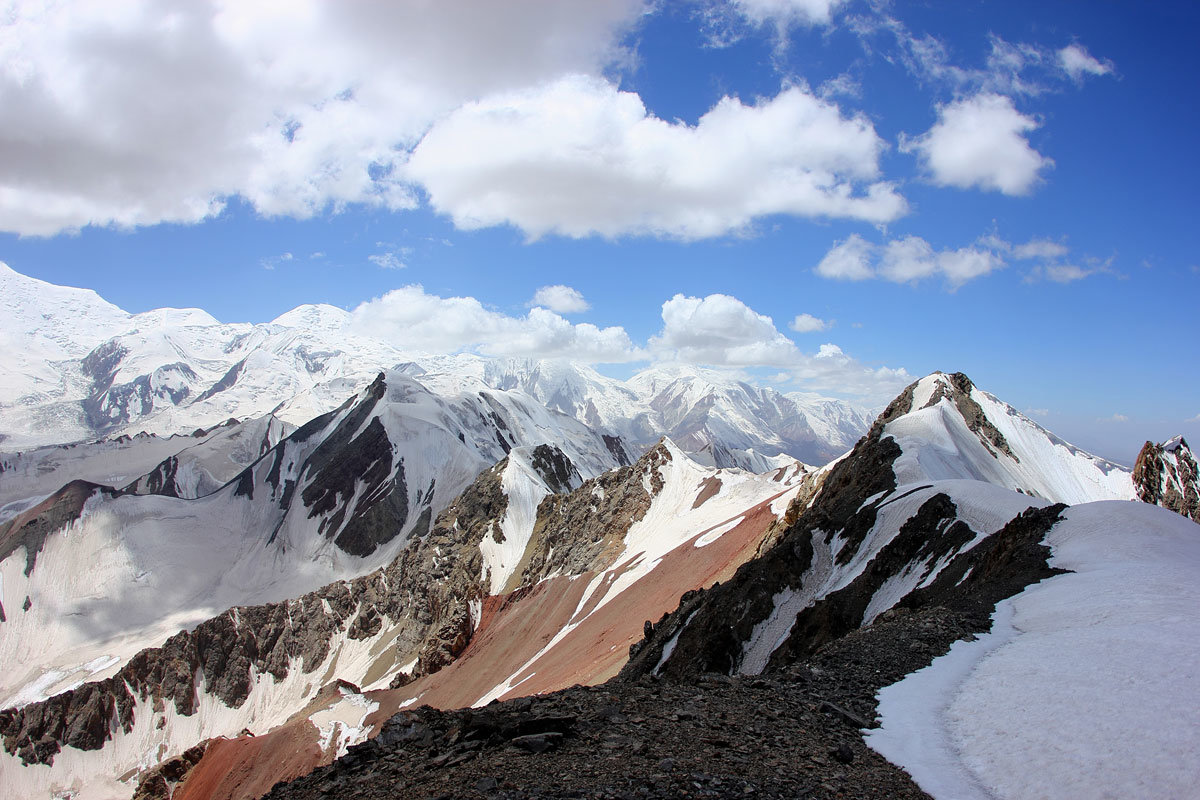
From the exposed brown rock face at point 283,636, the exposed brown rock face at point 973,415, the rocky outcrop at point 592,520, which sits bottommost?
the exposed brown rock face at point 283,636

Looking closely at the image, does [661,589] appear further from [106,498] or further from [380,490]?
[106,498]

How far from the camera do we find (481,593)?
9944cm

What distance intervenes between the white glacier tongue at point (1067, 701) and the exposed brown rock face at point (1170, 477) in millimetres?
75482

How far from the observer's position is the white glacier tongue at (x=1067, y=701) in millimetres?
9039

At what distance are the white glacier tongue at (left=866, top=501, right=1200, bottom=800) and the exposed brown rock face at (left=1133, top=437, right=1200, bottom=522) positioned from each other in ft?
248

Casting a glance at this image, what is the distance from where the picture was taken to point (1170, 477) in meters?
77.9

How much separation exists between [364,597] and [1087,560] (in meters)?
123

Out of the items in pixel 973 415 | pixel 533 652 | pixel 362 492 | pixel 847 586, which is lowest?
pixel 533 652

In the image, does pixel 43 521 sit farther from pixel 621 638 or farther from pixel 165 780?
pixel 621 638

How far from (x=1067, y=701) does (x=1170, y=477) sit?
3628 inches

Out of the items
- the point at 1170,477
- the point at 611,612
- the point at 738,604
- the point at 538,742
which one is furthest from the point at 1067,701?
the point at 1170,477

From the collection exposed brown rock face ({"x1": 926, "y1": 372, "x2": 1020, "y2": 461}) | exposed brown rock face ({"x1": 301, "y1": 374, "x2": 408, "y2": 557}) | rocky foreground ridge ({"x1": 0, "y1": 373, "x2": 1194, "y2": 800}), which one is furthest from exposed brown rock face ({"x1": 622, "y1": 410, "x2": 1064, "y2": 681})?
exposed brown rock face ({"x1": 301, "y1": 374, "x2": 408, "y2": 557})

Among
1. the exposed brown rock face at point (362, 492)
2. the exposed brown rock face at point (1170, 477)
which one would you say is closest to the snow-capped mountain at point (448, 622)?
the exposed brown rock face at point (1170, 477)

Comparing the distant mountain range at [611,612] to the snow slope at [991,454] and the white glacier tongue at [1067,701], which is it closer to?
the white glacier tongue at [1067,701]
